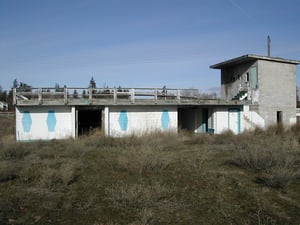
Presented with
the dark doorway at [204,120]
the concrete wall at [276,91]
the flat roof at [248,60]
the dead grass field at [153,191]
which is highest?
the flat roof at [248,60]

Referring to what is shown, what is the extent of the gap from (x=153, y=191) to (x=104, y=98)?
12310mm

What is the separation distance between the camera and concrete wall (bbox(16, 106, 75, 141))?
15.6m

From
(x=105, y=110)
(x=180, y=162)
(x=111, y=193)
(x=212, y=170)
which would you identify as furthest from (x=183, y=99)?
(x=111, y=193)

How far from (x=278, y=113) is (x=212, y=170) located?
56.8ft

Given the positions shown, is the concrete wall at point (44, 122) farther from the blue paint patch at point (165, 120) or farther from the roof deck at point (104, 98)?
the blue paint patch at point (165, 120)

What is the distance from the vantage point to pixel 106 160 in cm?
1017

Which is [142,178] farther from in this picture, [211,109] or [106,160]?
[211,109]

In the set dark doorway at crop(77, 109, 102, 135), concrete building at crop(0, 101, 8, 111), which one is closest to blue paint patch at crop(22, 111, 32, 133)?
dark doorway at crop(77, 109, 102, 135)

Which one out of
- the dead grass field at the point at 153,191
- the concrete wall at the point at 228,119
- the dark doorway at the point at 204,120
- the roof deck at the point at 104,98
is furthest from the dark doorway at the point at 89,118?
the dead grass field at the point at 153,191

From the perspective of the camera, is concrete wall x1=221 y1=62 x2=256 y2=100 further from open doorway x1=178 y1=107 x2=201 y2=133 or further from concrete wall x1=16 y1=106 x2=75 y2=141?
concrete wall x1=16 y1=106 x2=75 y2=141

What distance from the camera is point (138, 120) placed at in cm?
1773

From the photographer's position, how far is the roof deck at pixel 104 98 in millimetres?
15414

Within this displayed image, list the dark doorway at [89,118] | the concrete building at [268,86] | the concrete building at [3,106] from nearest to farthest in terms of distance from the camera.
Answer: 1. the concrete building at [268,86]
2. the dark doorway at [89,118]
3. the concrete building at [3,106]

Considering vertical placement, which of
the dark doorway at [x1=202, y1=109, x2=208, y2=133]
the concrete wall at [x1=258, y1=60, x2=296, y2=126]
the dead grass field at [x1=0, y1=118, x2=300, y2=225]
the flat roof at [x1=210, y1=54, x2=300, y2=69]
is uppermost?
the flat roof at [x1=210, y1=54, x2=300, y2=69]
